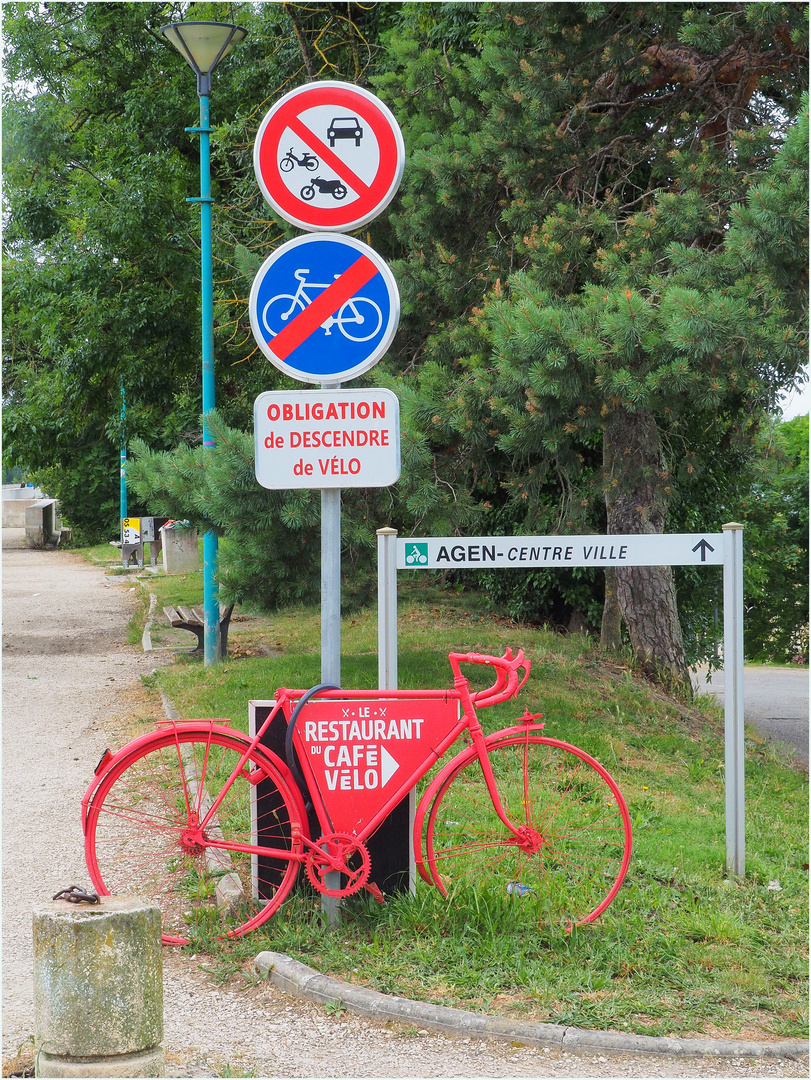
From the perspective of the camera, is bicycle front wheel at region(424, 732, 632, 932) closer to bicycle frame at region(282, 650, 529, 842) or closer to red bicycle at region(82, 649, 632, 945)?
red bicycle at region(82, 649, 632, 945)

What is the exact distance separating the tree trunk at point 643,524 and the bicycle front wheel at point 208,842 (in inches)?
199

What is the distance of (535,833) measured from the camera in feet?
13.5

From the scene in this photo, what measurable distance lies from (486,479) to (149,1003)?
6.94 metres

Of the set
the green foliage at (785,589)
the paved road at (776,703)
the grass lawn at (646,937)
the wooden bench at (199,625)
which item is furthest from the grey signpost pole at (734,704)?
the green foliage at (785,589)

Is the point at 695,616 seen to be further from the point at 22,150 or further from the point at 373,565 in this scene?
the point at 22,150

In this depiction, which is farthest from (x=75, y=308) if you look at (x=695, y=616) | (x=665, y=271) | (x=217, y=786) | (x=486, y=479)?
(x=217, y=786)

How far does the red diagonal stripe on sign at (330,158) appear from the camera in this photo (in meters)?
4.03

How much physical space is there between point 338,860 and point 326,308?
2067 mm

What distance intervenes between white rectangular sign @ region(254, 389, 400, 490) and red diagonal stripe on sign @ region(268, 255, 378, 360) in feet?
0.70

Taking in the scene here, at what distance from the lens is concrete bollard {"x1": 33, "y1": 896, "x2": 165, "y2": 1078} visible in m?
2.90

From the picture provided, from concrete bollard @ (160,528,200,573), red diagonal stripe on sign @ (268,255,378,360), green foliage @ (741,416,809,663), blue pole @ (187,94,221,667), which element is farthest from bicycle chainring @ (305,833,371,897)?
green foliage @ (741,416,809,663)

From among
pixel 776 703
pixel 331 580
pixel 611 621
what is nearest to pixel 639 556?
pixel 331 580

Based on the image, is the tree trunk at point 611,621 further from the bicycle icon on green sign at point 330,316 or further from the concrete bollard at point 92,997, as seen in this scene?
the concrete bollard at point 92,997

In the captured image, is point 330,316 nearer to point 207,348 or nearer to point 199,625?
point 207,348
